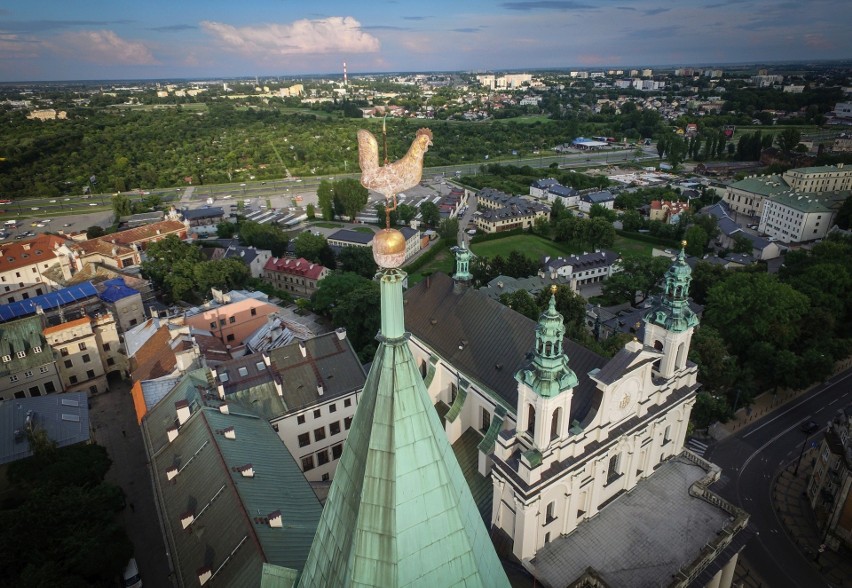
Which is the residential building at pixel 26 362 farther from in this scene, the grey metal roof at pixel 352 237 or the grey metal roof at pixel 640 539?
the grey metal roof at pixel 352 237

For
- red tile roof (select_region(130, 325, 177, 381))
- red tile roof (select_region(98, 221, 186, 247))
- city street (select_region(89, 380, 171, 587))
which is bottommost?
city street (select_region(89, 380, 171, 587))

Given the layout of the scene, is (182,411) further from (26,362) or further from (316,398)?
(26,362)

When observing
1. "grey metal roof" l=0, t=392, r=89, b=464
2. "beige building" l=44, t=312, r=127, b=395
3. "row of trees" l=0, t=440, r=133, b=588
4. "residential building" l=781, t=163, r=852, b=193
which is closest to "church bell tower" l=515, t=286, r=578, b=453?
"row of trees" l=0, t=440, r=133, b=588

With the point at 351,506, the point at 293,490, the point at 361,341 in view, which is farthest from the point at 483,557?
the point at 361,341

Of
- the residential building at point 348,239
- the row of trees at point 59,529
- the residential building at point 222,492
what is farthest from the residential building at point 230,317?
the residential building at point 348,239

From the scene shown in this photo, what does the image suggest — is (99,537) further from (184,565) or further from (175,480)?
(184,565)

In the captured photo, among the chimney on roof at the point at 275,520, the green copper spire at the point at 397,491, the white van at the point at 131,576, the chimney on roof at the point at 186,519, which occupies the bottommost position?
the white van at the point at 131,576

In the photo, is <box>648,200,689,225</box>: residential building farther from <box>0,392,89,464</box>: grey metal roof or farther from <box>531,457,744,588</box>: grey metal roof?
<box>0,392,89,464</box>: grey metal roof

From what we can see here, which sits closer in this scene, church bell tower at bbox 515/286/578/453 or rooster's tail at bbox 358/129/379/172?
rooster's tail at bbox 358/129/379/172
